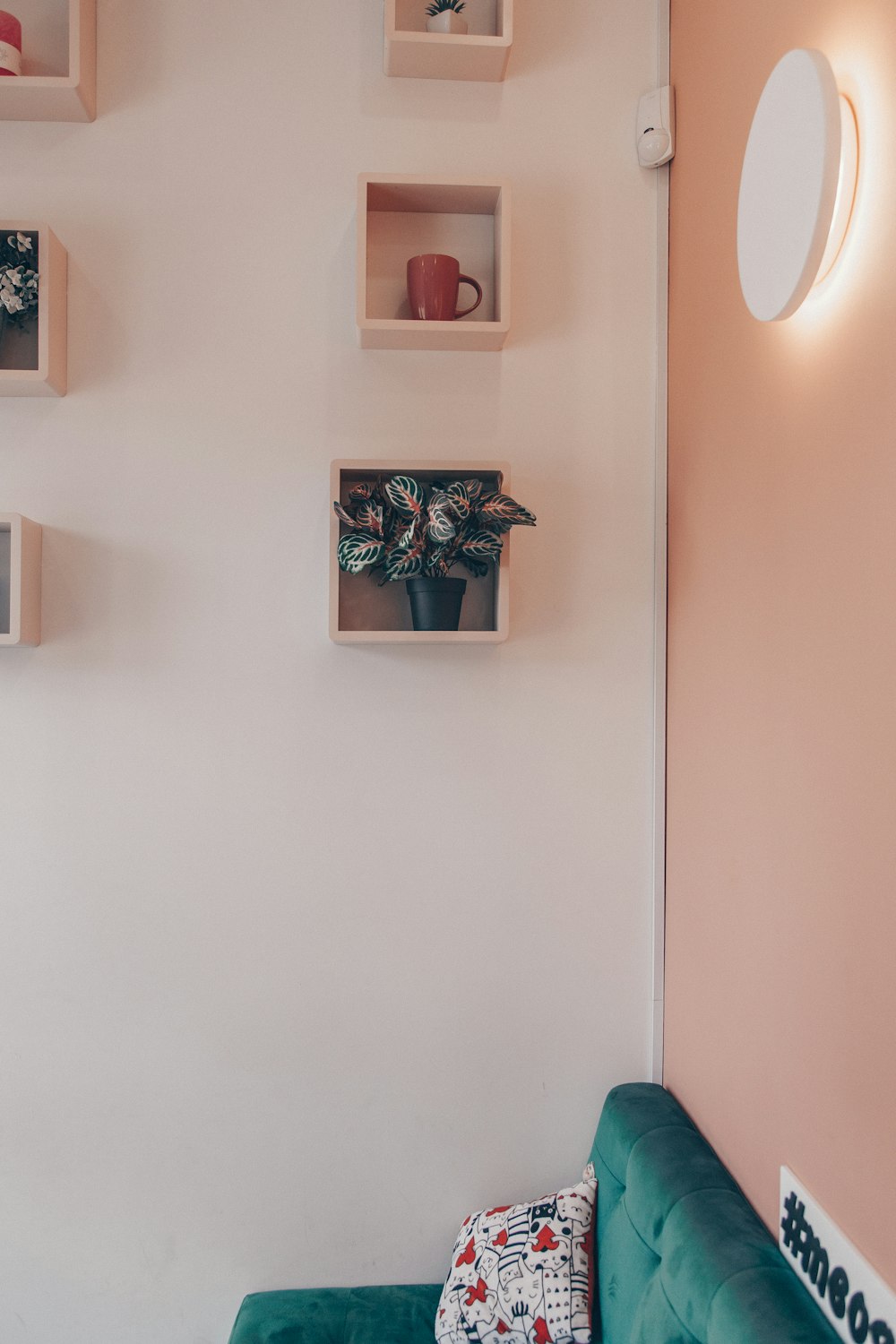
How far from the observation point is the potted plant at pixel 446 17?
1.67 metres

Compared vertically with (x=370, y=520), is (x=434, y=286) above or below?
above

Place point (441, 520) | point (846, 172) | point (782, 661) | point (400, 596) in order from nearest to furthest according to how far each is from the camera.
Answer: point (846, 172)
point (782, 661)
point (441, 520)
point (400, 596)

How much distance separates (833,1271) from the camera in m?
1.11

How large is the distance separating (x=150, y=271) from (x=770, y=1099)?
66.3 inches

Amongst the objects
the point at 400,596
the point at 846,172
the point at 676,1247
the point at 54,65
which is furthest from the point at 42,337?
the point at 676,1247

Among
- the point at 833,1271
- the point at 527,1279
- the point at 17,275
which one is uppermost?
the point at 17,275

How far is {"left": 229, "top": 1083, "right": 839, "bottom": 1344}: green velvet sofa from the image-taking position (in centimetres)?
115

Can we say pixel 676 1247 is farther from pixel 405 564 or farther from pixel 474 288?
pixel 474 288

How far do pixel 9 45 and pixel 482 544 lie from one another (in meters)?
1.16

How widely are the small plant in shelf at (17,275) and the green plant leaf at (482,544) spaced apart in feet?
2.81

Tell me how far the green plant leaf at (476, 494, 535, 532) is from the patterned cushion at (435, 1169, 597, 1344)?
1.16m

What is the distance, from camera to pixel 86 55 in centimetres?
167

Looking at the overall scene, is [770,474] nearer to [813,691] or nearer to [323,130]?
[813,691]

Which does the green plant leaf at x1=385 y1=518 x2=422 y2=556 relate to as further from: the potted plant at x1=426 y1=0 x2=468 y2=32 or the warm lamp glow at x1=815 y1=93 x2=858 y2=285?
the potted plant at x1=426 y1=0 x2=468 y2=32
